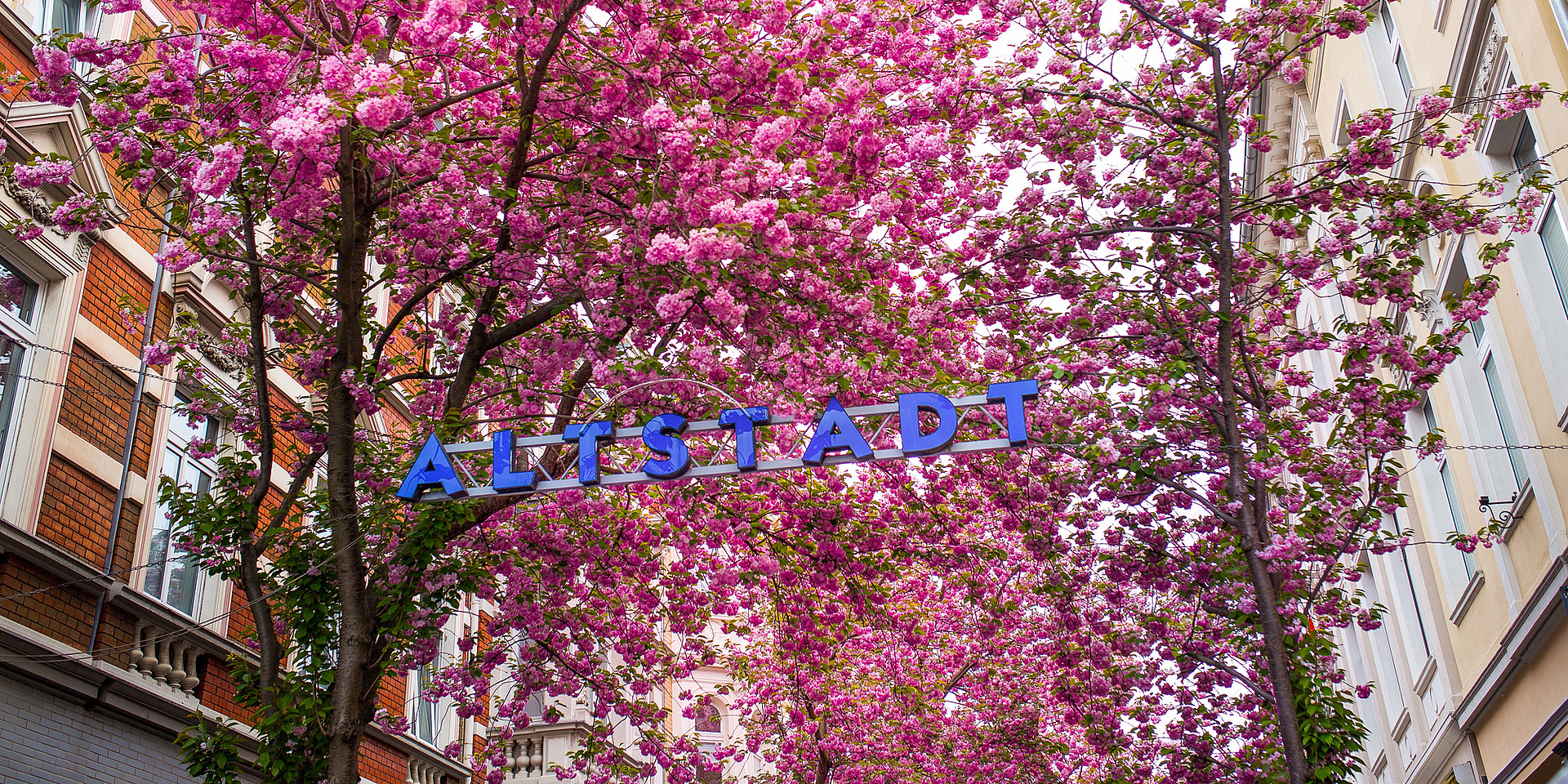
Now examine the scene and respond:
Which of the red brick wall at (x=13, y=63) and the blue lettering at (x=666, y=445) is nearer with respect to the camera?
the blue lettering at (x=666, y=445)

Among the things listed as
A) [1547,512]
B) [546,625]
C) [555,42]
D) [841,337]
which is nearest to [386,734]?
[546,625]

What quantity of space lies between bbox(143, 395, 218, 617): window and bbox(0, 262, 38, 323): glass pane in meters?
1.61

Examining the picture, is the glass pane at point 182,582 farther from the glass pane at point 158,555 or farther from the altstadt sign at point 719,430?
the altstadt sign at point 719,430

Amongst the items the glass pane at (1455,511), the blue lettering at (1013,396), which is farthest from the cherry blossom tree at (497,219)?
the glass pane at (1455,511)

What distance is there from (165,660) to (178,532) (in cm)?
125

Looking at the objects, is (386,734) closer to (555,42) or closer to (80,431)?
(80,431)

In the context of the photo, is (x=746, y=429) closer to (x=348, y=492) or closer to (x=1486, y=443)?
(x=348, y=492)

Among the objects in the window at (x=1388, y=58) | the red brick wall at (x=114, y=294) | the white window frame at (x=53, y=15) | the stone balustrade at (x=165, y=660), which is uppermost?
the window at (x=1388, y=58)

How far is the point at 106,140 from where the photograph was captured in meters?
9.84

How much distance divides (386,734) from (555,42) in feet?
36.1

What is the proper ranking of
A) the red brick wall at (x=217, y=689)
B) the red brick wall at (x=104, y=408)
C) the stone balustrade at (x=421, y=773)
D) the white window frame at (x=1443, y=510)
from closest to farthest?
the red brick wall at (x=104, y=408) → the red brick wall at (x=217, y=689) → the white window frame at (x=1443, y=510) → the stone balustrade at (x=421, y=773)

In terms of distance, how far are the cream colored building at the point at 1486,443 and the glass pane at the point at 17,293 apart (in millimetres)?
13107

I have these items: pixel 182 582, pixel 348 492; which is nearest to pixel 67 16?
pixel 182 582

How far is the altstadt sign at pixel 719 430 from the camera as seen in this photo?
393 inches
